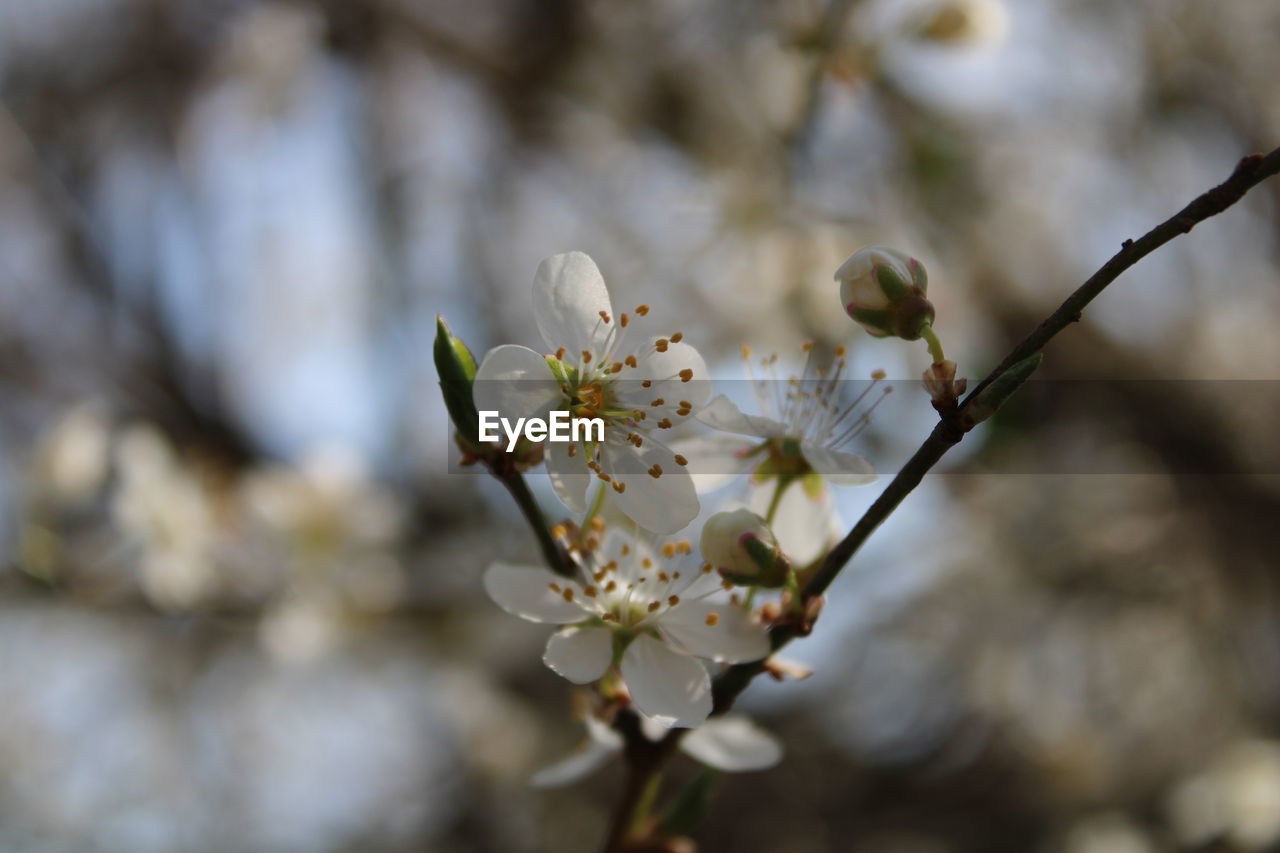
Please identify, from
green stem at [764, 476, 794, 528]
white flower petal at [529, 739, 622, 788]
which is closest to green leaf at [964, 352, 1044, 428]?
green stem at [764, 476, 794, 528]

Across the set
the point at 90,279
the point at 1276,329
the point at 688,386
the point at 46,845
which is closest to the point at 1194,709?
the point at 1276,329

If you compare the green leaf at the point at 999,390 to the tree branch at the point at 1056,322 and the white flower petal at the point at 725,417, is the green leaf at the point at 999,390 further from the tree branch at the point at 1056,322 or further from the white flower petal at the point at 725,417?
the white flower petal at the point at 725,417

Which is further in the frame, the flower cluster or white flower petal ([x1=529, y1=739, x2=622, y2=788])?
white flower petal ([x1=529, y1=739, x2=622, y2=788])

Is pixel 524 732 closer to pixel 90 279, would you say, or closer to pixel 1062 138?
pixel 90 279

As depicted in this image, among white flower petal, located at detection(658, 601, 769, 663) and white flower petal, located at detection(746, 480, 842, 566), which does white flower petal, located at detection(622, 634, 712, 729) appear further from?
white flower petal, located at detection(746, 480, 842, 566)

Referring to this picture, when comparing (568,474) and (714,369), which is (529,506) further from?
(714,369)

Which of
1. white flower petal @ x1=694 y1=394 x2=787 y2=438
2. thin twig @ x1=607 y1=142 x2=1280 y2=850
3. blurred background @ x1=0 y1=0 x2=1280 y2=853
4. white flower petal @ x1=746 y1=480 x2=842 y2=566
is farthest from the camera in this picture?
blurred background @ x1=0 y1=0 x2=1280 y2=853
